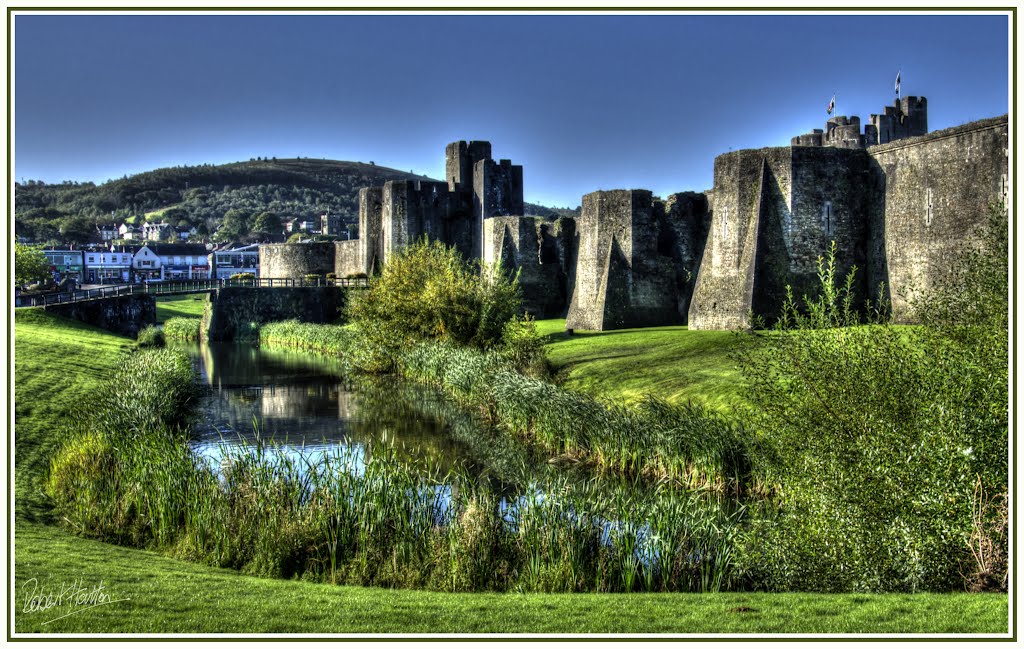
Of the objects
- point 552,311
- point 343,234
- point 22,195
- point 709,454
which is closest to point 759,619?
point 709,454

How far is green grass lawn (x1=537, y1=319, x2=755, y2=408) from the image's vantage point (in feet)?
65.9

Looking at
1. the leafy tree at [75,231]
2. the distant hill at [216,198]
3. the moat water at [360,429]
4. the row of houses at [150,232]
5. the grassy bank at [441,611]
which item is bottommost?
the grassy bank at [441,611]

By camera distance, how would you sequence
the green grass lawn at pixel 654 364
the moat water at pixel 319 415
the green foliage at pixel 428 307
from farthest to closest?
1. the green foliage at pixel 428 307
2. the green grass lawn at pixel 654 364
3. the moat water at pixel 319 415

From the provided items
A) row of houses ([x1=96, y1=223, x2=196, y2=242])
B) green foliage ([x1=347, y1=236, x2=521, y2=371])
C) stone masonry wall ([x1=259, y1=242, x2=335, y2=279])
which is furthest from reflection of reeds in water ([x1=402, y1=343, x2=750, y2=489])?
row of houses ([x1=96, y1=223, x2=196, y2=242])

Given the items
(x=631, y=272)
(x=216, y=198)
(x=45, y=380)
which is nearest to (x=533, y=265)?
(x=631, y=272)

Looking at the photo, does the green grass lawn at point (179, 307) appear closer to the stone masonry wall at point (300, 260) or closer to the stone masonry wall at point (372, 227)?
the stone masonry wall at point (300, 260)

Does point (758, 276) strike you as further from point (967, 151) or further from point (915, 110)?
point (915, 110)

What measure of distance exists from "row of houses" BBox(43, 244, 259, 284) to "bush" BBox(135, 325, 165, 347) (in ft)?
217

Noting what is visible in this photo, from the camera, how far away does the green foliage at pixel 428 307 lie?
30.6 metres

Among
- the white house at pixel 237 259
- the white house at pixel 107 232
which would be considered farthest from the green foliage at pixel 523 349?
the white house at pixel 107 232

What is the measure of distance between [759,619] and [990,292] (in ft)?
17.8

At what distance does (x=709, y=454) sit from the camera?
1540cm

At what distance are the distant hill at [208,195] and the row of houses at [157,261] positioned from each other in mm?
30509
